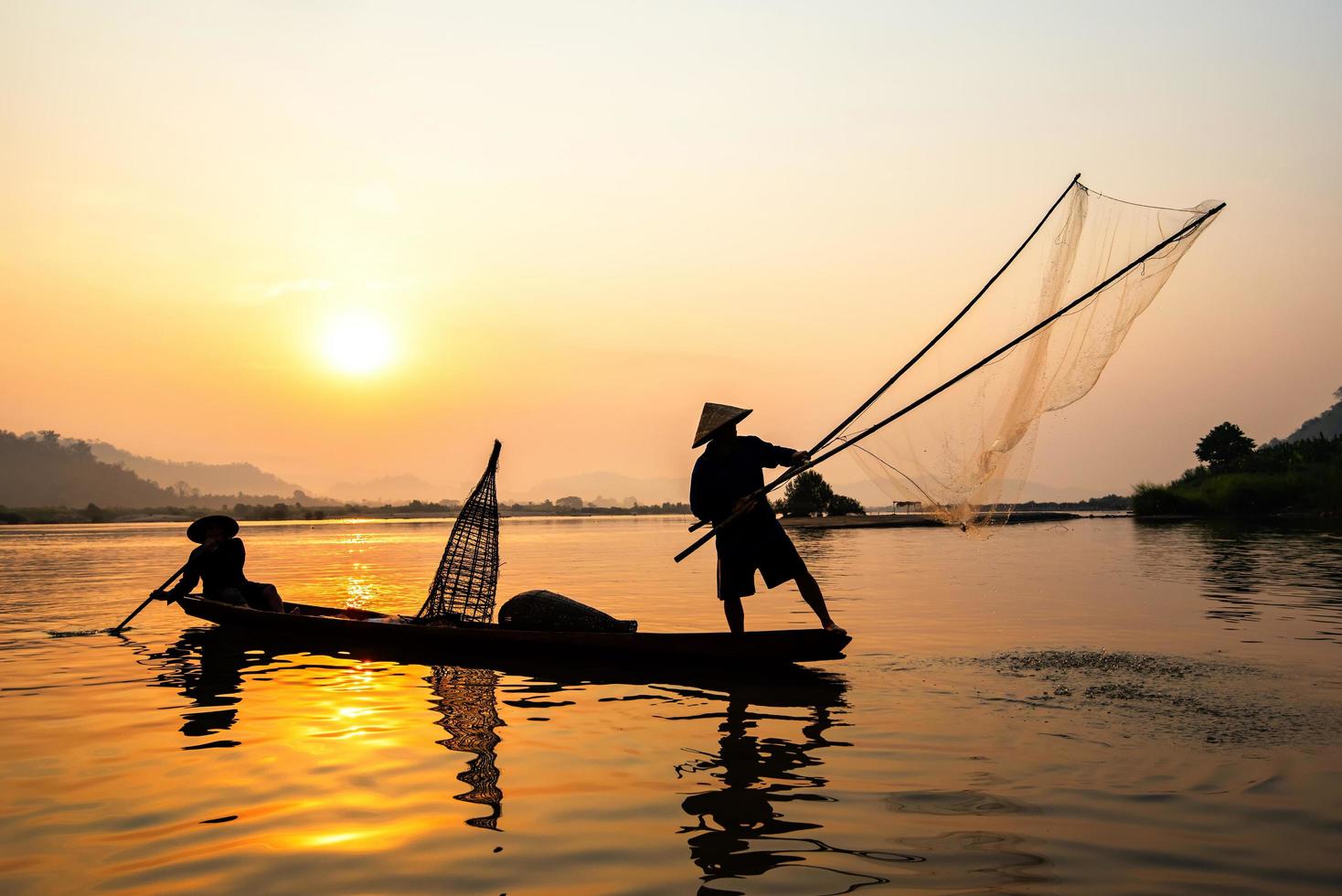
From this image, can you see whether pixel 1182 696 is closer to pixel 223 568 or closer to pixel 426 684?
pixel 426 684

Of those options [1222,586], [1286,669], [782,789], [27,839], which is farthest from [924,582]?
[27,839]

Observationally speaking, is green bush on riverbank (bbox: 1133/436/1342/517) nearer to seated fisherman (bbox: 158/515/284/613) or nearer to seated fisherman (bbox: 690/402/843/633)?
seated fisherman (bbox: 690/402/843/633)

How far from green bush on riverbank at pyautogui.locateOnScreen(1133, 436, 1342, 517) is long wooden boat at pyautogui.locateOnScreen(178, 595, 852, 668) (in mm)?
59249

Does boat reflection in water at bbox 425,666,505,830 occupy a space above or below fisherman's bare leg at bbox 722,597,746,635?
below

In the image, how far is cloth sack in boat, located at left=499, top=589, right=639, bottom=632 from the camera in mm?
10711

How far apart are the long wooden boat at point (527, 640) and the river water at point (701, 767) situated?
0.30 m

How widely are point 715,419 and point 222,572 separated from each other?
8.64 m

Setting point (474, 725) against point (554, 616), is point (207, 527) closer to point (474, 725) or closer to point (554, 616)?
point (554, 616)

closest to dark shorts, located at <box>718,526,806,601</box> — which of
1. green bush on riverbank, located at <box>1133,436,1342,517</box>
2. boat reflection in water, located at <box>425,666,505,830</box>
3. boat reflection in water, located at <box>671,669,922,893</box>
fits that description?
boat reflection in water, located at <box>671,669,922,893</box>

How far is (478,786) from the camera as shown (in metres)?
5.64

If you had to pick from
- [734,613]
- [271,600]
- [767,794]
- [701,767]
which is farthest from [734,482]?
[271,600]

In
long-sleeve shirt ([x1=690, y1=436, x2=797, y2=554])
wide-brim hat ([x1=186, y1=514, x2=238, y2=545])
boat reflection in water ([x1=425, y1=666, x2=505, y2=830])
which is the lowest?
boat reflection in water ([x1=425, y1=666, x2=505, y2=830])

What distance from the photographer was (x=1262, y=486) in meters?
59.8

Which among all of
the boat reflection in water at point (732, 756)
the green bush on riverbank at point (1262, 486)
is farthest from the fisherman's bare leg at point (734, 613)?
the green bush on riverbank at point (1262, 486)
